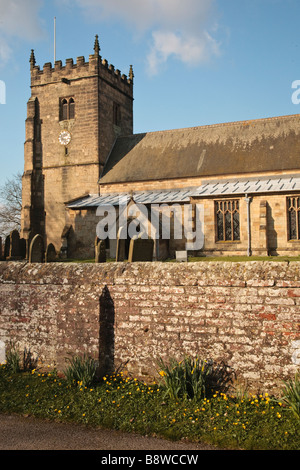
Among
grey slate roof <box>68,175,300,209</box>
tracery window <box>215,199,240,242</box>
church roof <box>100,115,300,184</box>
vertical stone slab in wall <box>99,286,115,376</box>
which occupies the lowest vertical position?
vertical stone slab in wall <box>99,286,115,376</box>

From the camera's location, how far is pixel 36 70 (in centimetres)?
3188

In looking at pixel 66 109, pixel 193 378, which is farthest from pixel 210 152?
pixel 193 378

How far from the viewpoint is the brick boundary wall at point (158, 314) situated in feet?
17.2

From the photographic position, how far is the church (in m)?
21.7

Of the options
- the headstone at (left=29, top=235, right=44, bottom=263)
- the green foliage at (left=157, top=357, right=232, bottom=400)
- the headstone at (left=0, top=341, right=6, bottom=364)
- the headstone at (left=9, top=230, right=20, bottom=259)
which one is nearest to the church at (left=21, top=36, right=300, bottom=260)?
the headstone at (left=9, top=230, right=20, bottom=259)

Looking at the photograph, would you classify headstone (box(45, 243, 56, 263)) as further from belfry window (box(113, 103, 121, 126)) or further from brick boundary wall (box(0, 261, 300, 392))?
belfry window (box(113, 103, 121, 126))

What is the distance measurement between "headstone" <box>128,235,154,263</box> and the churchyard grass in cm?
456

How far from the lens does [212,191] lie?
74.4 ft

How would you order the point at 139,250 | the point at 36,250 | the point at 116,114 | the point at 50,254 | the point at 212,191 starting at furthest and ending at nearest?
the point at 116,114
the point at 212,191
the point at 50,254
the point at 36,250
the point at 139,250

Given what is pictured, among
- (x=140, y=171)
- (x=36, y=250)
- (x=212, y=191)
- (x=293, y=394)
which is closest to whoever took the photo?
(x=293, y=394)

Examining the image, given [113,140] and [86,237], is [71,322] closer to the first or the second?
[86,237]

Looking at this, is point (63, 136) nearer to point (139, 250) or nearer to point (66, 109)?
point (66, 109)

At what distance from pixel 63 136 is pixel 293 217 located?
717 inches
